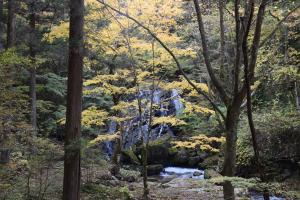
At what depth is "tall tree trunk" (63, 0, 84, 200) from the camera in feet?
23.1

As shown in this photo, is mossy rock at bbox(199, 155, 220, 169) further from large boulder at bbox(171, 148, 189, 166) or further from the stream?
large boulder at bbox(171, 148, 189, 166)

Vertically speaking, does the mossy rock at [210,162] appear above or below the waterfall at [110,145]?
below

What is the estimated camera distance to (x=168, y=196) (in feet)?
36.9

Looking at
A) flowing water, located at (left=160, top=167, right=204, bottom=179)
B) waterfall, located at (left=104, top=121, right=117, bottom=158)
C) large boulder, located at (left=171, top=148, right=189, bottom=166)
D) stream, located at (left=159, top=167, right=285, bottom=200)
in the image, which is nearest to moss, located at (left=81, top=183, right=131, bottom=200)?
stream, located at (left=159, top=167, right=285, bottom=200)

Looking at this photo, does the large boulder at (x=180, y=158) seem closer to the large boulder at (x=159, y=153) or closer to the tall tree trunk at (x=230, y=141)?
the large boulder at (x=159, y=153)

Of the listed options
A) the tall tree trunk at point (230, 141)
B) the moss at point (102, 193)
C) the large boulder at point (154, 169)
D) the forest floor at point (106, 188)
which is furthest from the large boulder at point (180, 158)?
the tall tree trunk at point (230, 141)

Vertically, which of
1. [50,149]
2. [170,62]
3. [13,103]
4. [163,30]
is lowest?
[50,149]

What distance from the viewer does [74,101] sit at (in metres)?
7.14

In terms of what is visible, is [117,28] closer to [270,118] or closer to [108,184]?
[108,184]

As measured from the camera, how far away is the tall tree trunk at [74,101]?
7.04m

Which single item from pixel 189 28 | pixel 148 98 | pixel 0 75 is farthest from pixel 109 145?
pixel 0 75

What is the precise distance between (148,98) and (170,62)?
8.56 ft

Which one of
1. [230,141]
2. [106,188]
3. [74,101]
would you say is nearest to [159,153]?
[106,188]

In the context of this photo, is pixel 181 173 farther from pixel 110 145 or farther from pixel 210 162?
pixel 110 145
